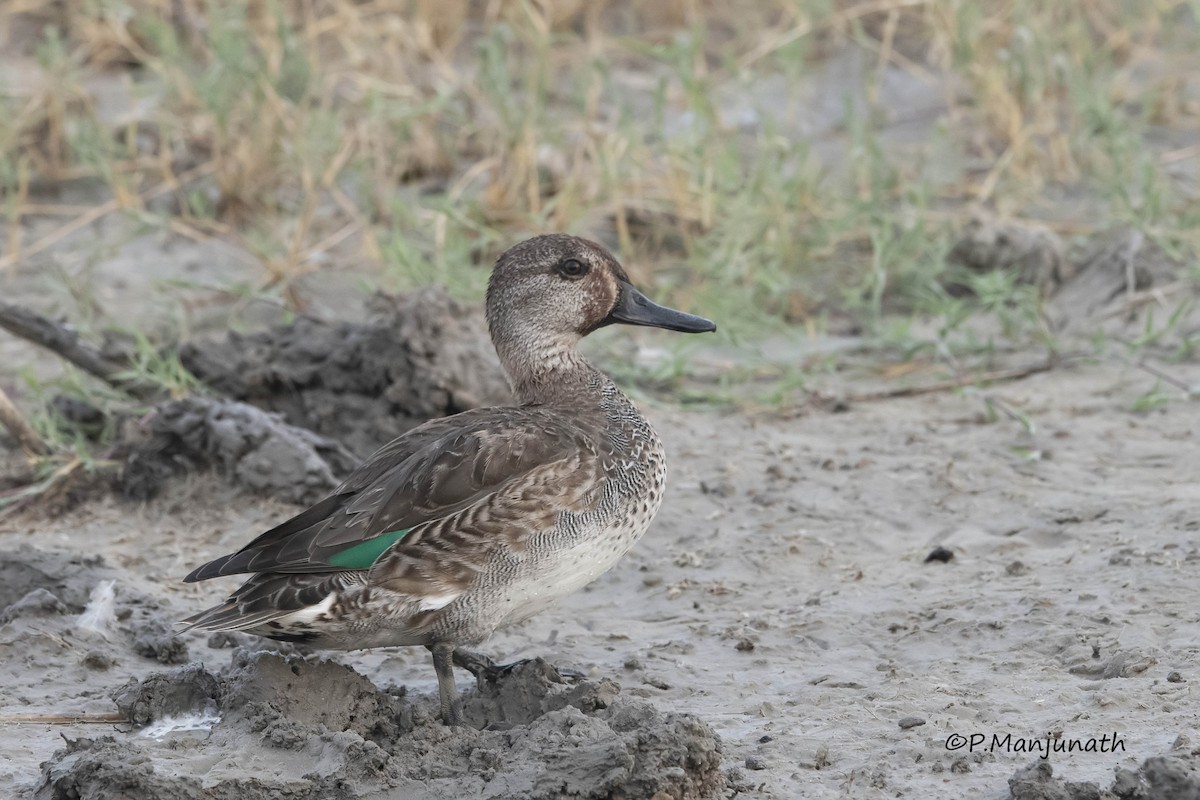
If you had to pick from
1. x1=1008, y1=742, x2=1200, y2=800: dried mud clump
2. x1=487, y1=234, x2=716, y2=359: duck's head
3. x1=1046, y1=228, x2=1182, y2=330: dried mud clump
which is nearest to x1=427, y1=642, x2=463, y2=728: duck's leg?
x1=487, y1=234, x2=716, y2=359: duck's head

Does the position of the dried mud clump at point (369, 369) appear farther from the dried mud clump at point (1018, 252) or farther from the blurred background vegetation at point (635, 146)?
the dried mud clump at point (1018, 252)

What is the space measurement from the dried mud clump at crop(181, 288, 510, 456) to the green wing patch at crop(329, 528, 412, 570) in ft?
5.13

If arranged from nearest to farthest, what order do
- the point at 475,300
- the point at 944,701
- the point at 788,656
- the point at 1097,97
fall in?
the point at 944,701 < the point at 788,656 < the point at 475,300 < the point at 1097,97

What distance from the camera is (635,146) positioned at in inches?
261

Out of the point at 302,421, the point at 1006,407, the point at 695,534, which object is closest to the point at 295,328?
the point at 302,421

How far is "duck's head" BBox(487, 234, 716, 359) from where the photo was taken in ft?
14.0

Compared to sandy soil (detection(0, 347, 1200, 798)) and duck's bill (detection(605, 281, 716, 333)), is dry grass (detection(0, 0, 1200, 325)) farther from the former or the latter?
duck's bill (detection(605, 281, 716, 333))

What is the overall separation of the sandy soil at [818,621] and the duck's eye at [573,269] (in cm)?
91

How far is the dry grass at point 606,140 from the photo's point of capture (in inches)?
257

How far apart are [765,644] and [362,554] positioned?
1.08 meters

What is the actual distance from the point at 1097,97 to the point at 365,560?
182 inches

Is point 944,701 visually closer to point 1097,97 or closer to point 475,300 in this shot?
point 475,300

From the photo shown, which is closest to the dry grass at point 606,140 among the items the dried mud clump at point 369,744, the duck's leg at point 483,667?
the duck's leg at point 483,667

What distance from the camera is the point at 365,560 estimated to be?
359 cm
